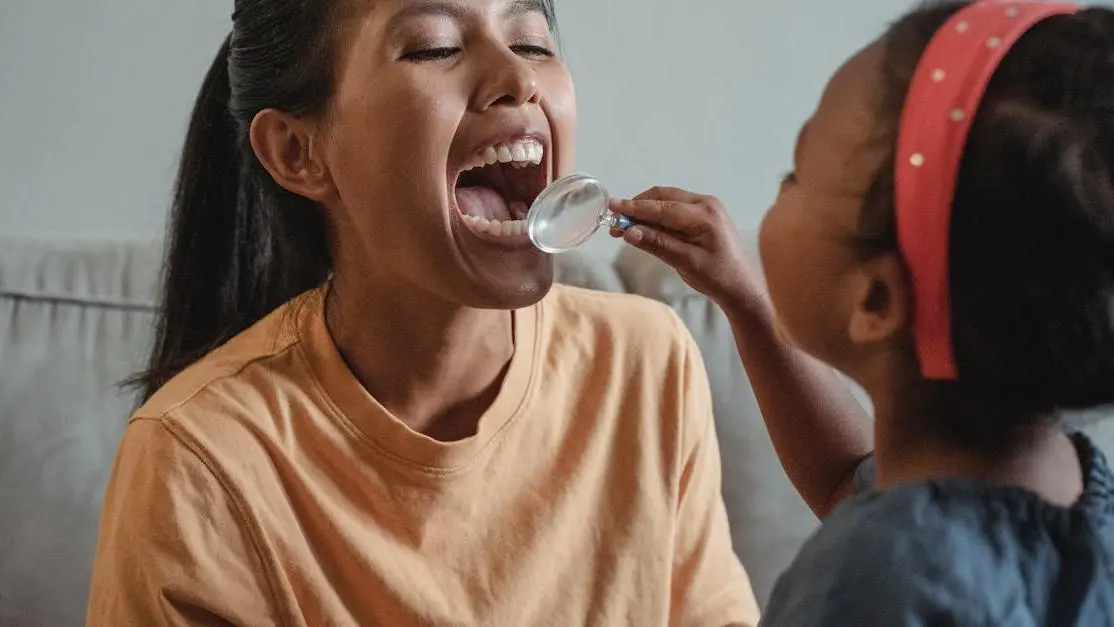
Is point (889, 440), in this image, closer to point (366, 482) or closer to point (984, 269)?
point (984, 269)

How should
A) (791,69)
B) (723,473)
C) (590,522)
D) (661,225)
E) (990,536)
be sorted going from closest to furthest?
(990,536) → (661,225) → (590,522) → (723,473) → (791,69)

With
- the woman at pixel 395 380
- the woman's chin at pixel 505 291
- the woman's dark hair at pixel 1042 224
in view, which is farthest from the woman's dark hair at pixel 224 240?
the woman's dark hair at pixel 1042 224

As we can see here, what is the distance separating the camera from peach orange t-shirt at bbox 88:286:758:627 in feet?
2.94

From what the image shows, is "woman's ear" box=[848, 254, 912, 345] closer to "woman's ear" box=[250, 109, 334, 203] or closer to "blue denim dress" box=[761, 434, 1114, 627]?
"blue denim dress" box=[761, 434, 1114, 627]

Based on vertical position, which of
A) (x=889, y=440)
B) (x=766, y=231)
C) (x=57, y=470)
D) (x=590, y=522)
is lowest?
(x=57, y=470)

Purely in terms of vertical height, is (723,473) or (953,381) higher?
(953,381)

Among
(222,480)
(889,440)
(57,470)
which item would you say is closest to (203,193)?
(222,480)

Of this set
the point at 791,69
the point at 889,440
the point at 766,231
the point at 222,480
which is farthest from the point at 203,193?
the point at 791,69

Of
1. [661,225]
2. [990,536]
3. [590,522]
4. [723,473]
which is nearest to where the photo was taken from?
[990,536]

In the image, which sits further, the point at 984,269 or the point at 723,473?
the point at 723,473

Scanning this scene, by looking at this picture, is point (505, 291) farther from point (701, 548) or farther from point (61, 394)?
point (61, 394)

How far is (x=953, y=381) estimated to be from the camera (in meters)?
0.68

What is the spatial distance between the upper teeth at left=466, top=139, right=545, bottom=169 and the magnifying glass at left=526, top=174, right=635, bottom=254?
0.03m

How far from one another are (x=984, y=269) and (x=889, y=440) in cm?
14
